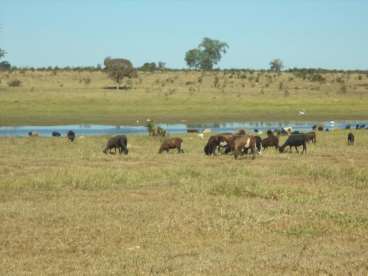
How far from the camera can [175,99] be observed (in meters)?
56.3

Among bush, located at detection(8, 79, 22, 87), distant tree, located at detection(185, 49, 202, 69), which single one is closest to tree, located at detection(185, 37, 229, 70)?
distant tree, located at detection(185, 49, 202, 69)

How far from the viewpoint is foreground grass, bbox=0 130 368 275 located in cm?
970

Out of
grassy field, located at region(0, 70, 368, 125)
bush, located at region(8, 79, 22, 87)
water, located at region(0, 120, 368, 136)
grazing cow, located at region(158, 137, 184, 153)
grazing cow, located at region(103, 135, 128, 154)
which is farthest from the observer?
bush, located at region(8, 79, 22, 87)

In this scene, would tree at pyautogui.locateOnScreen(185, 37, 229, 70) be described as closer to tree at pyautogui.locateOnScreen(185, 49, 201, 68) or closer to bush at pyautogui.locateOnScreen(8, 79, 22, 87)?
tree at pyautogui.locateOnScreen(185, 49, 201, 68)

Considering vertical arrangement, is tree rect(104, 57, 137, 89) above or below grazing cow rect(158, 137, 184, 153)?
above

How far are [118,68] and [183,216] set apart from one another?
5321cm

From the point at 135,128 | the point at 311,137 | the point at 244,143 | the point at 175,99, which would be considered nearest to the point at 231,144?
the point at 244,143

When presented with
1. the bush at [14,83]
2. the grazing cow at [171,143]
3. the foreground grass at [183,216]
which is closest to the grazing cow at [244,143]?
the foreground grass at [183,216]

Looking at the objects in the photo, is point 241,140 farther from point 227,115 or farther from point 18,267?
point 227,115

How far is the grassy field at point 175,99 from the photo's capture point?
160ft

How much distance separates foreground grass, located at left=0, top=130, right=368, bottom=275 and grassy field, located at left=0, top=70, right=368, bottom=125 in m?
27.5

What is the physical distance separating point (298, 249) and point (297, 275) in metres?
1.54

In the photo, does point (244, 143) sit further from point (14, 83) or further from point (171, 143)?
point (14, 83)

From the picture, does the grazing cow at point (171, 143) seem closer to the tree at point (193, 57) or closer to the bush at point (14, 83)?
the bush at point (14, 83)
